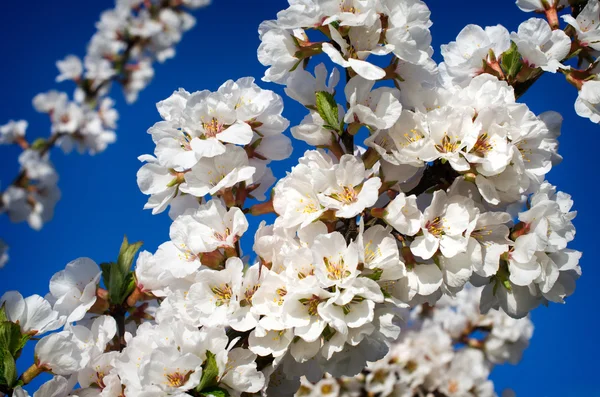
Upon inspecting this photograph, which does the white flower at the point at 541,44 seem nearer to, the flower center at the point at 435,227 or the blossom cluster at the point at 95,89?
the flower center at the point at 435,227

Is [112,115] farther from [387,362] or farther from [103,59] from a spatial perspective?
[387,362]

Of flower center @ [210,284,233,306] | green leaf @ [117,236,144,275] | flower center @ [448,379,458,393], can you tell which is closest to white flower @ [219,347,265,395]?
flower center @ [210,284,233,306]

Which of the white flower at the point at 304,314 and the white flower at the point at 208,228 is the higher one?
the white flower at the point at 208,228

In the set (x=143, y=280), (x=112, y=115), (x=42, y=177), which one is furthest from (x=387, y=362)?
(x=112, y=115)

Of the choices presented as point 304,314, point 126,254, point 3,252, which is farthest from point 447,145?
point 3,252

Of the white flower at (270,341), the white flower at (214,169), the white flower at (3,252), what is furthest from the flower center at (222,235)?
the white flower at (3,252)
